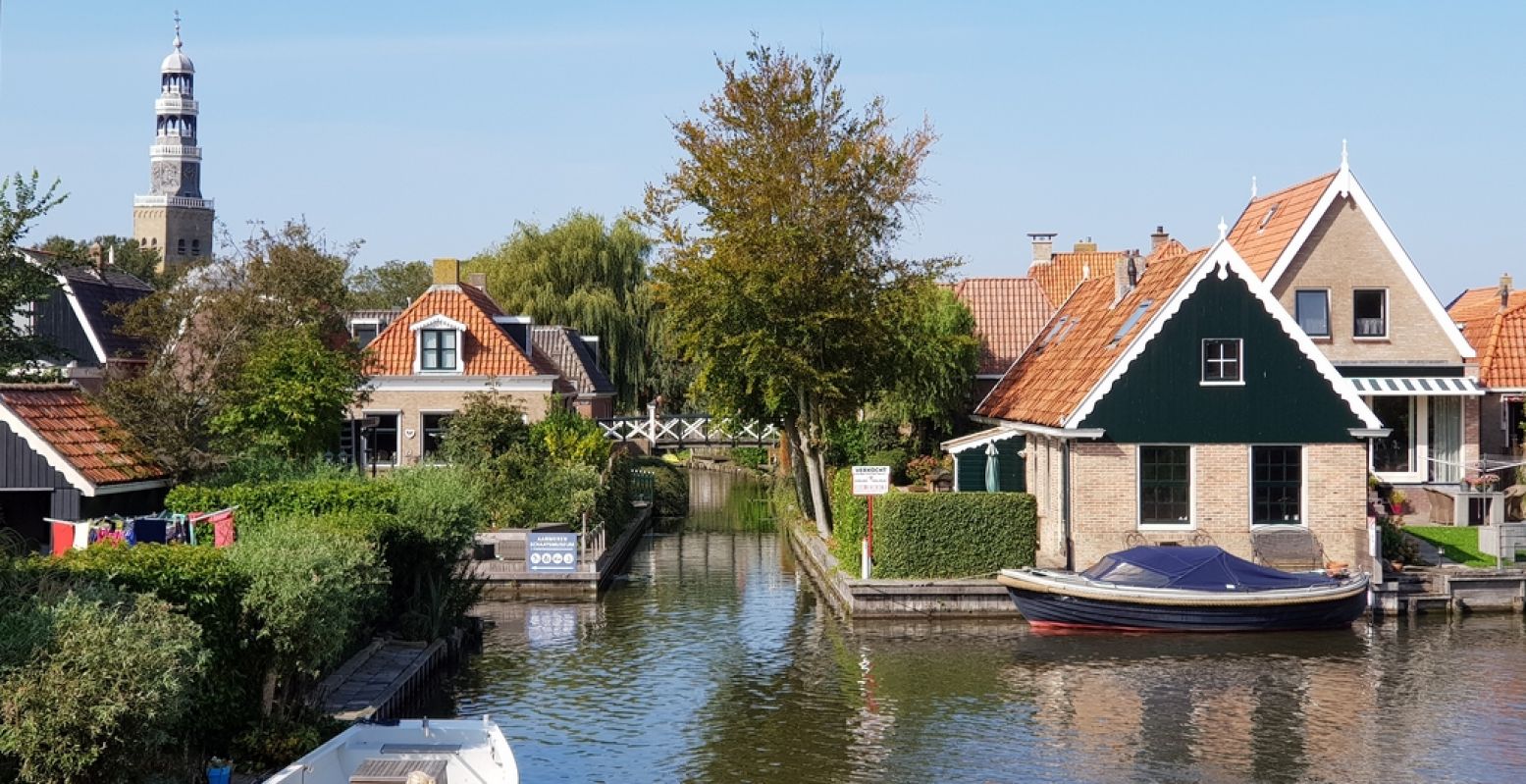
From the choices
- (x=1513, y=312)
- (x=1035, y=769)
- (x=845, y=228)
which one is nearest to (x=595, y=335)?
(x=845, y=228)

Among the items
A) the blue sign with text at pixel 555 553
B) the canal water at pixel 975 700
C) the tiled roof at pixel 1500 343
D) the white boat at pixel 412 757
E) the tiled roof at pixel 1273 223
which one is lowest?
the canal water at pixel 975 700

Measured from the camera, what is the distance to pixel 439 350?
2045 inches

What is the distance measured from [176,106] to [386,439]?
100577 mm

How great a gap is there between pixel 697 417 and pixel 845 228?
2849 cm

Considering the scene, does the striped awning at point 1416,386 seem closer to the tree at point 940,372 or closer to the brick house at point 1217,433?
the brick house at point 1217,433

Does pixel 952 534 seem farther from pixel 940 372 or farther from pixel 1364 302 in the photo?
pixel 1364 302

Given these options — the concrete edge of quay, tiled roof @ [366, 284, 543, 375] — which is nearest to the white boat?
the concrete edge of quay

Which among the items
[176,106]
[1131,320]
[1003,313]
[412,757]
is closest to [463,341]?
[1003,313]

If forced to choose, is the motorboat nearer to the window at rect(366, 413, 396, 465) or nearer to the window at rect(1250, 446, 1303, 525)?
the window at rect(1250, 446, 1303, 525)

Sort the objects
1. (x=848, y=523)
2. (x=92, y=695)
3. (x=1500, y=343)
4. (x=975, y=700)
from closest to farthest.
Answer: (x=92, y=695)
(x=975, y=700)
(x=848, y=523)
(x=1500, y=343)

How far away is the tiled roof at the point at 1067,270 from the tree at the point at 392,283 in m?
63.5

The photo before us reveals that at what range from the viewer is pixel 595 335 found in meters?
69.8

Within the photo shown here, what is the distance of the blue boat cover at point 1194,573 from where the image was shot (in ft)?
90.7

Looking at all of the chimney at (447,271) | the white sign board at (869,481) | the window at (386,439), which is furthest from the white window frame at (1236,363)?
the chimney at (447,271)
